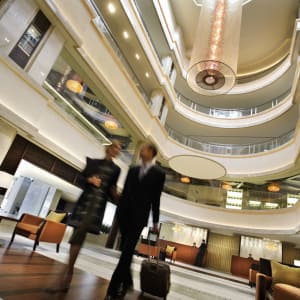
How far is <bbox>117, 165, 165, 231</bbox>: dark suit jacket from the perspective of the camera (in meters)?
2.04

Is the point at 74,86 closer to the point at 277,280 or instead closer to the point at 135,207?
the point at 135,207

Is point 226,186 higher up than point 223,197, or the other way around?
point 226,186

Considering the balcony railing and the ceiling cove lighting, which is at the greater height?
the ceiling cove lighting

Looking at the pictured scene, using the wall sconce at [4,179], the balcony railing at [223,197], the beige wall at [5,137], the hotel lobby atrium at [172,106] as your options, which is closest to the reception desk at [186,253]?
the hotel lobby atrium at [172,106]

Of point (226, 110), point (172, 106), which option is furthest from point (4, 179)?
point (226, 110)

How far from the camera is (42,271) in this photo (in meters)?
2.44

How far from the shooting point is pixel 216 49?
495cm

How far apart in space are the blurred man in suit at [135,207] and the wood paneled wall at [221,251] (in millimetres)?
13222

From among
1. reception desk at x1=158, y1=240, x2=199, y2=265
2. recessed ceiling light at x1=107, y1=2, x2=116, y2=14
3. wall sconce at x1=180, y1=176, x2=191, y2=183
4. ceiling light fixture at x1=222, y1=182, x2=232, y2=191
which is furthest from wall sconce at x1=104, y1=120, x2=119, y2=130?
reception desk at x1=158, y1=240, x2=199, y2=265

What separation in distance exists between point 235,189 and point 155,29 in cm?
953

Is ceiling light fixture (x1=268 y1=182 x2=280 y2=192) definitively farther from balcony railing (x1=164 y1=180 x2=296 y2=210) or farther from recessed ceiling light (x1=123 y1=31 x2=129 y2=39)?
recessed ceiling light (x1=123 y1=31 x2=129 y2=39)

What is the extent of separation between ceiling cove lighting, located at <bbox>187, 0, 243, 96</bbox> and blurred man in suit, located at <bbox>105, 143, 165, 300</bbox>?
3.59 m

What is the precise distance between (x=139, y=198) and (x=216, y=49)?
13.7 feet

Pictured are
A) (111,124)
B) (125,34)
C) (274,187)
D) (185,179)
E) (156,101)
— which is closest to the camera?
(111,124)
